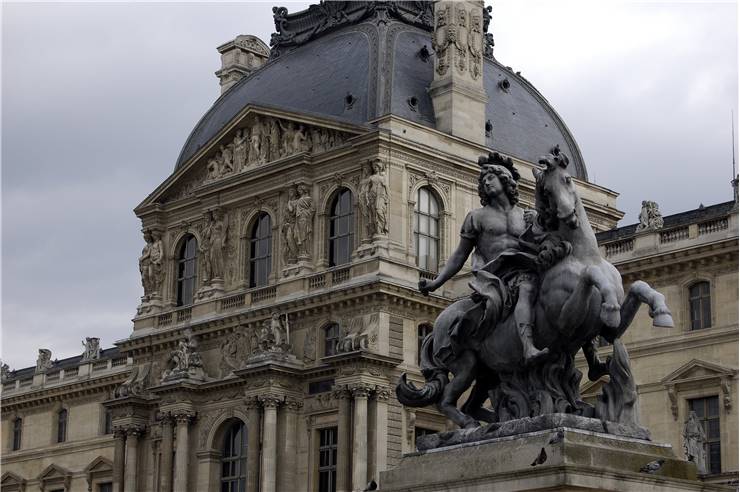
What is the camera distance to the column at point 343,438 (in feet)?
162

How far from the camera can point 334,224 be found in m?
53.6

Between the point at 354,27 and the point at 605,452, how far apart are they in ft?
158

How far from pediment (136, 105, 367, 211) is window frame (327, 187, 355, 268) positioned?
1.63 m

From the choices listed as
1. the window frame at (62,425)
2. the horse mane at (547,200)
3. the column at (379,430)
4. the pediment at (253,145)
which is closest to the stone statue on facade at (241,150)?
the pediment at (253,145)

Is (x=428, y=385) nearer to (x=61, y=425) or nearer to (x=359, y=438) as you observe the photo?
(x=359, y=438)

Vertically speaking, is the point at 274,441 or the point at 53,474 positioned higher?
the point at 53,474

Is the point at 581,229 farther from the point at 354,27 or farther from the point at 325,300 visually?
the point at 354,27

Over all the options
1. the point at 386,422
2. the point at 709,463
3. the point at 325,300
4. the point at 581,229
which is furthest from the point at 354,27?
the point at 581,229

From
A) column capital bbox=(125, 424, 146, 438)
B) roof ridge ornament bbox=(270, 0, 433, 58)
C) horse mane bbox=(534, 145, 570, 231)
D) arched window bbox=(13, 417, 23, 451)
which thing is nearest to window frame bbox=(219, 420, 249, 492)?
column capital bbox=(125, 424, 146, 438)

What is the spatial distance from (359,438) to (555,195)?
125 feet

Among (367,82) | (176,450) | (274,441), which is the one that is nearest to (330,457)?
(274,441)

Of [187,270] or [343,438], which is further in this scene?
[187,270]

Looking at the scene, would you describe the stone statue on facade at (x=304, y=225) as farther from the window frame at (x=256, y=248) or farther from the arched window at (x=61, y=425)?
the arched window at (x=61, y=425)

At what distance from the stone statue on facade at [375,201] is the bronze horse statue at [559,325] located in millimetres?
39210
